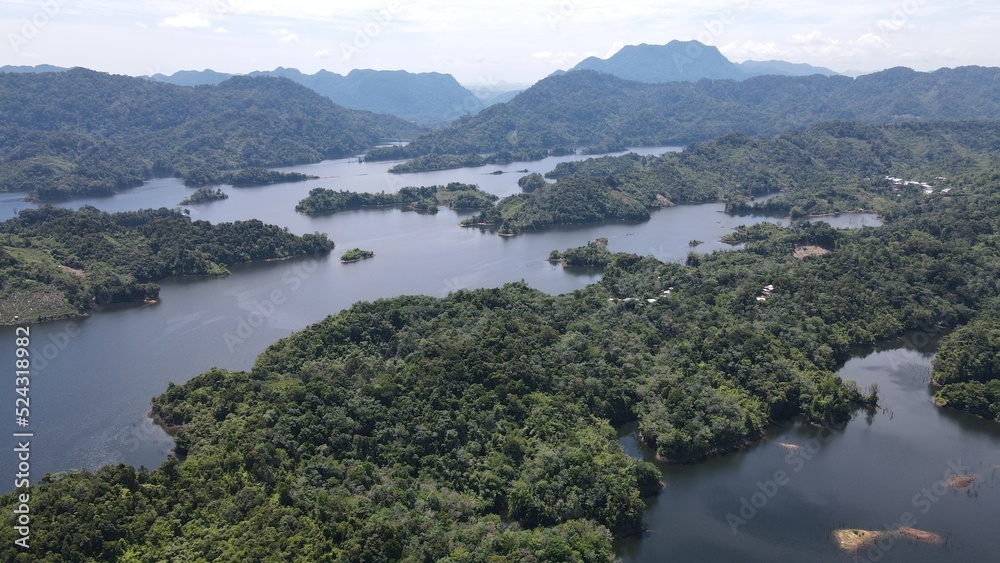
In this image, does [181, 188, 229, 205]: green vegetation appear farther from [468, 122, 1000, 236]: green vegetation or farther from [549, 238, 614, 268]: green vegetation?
[549, 238, 614, 268]: green vegetation

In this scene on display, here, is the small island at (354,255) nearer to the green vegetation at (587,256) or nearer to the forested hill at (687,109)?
the green vegetation at (587,256)

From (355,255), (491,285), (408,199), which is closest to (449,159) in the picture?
(408,199)

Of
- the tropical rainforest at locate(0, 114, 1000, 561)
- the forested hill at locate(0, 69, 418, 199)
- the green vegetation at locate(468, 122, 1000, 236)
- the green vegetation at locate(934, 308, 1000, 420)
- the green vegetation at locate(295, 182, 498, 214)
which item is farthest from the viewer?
the forested hill at locate(0, 69, 418, 199)

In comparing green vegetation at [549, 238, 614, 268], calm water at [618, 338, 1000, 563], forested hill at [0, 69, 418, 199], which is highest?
forested hill at [0, 69, 418, 199]

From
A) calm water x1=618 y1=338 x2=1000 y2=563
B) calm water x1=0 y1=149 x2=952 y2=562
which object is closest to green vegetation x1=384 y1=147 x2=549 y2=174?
calm water x1=0 y1=149 x2=952 y2=562

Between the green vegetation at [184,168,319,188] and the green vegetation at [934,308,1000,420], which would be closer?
the green vegetation at [934,308,1000,420]

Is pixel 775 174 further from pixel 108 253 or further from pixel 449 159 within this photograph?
pixel 108 253
